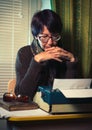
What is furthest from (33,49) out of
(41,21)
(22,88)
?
(22,88)

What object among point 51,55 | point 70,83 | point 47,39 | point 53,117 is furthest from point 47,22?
point 53,117

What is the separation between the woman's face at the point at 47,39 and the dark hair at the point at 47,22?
1.1 inches

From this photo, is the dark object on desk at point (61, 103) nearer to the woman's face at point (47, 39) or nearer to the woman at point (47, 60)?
the woman at point (47, 60)

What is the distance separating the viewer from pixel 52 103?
121cm

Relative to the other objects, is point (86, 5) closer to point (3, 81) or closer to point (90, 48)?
point (90, 48)

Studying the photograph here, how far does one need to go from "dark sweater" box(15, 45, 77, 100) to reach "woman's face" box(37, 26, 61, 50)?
11cm

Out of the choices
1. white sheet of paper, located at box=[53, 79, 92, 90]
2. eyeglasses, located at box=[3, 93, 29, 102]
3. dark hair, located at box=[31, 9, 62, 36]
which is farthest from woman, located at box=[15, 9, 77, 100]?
white sheet of paper, located at box=[53, 79, 92, 90]

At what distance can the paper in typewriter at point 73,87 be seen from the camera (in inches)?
47.3

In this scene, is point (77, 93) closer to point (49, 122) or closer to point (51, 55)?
point (49, 122)

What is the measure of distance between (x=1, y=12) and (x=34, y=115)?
3.65 feet

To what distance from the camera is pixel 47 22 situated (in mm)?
1729

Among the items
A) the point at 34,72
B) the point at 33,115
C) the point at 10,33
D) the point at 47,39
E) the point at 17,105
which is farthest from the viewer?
the point at 10,33

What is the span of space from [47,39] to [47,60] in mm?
153

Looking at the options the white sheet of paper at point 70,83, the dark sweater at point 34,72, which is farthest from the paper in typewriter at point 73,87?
the dark sweater at point 34,72
